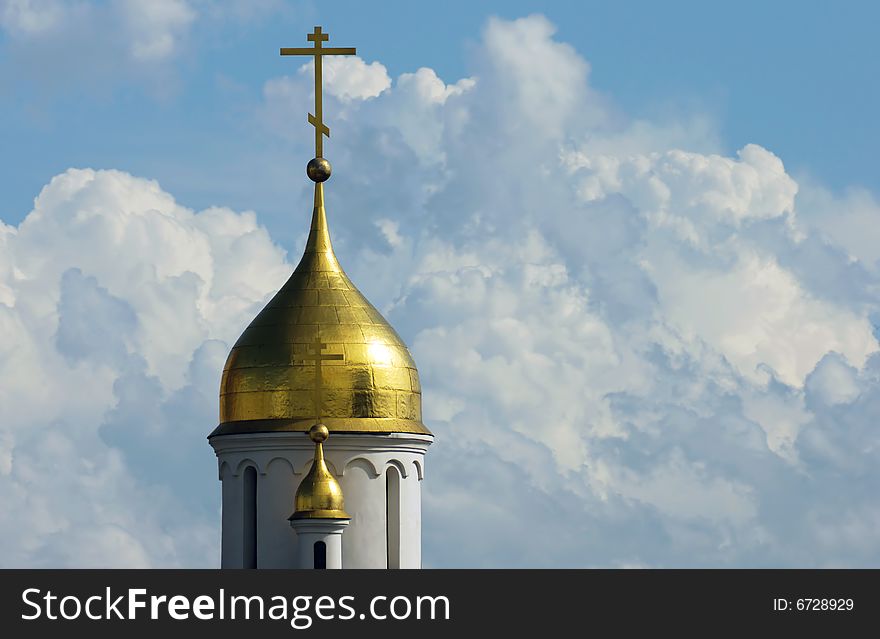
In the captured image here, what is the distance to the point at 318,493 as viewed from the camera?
53.3 meters

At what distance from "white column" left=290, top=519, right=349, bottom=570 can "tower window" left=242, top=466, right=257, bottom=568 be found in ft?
4.95

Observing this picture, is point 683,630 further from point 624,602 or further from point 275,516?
point 275,516

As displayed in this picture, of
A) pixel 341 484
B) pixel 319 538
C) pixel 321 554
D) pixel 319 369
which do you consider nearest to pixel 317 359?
pixel 319 369

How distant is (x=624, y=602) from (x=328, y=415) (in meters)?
11.0

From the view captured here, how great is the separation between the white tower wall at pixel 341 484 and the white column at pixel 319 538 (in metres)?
0.60

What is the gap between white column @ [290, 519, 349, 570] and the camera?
53312 millimetres

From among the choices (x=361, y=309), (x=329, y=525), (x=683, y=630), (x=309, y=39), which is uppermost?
(x=309, y=39)

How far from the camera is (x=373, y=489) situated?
2152 inches

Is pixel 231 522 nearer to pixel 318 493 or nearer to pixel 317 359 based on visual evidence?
pixel 318 493

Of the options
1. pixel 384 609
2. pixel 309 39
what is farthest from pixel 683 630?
pixel 309 39

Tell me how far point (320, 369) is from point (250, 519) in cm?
317

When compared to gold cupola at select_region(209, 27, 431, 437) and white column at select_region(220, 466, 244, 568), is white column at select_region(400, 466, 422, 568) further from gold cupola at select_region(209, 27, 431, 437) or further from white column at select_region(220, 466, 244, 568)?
white column at select_region(220, 466, 244, 568)

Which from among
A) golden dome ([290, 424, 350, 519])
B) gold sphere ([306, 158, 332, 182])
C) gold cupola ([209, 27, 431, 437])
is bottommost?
golden dome ([290, 424, 350, 519])

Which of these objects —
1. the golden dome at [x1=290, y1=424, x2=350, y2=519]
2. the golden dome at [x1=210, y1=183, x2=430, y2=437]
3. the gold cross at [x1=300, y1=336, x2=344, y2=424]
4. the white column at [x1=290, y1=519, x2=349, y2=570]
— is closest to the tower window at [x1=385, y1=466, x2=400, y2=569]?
the golden dome at [x1=210, y1=183, x2=430, y2=437]
